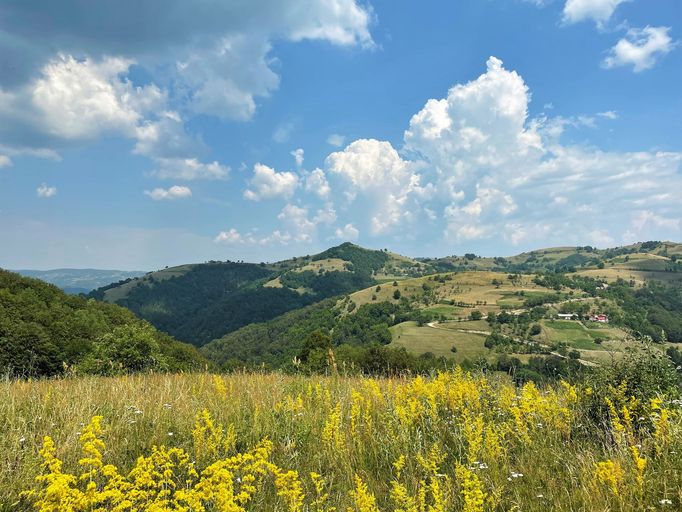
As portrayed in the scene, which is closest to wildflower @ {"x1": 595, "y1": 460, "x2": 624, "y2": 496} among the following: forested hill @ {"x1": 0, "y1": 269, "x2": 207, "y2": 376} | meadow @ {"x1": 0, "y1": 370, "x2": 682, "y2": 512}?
meadow @ {"x1": 0, "y1": 370, "x2": 682, "y2": 512}

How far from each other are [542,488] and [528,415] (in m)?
1.75

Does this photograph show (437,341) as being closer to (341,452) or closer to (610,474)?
(341,452)

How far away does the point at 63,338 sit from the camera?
1537 inches

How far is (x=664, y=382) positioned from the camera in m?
6.53

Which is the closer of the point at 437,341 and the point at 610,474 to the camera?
the point at 610,474

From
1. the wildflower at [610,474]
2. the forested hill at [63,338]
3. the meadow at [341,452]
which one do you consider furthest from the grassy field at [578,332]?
the wildflower at [610,474]

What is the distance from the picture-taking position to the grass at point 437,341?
132m

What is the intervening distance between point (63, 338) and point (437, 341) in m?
126

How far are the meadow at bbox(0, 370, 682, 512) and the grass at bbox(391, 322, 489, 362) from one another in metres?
124

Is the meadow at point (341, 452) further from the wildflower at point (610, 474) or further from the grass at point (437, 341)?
the grass at point (437, 341)

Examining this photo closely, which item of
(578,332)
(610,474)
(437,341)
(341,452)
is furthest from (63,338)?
(578,332)

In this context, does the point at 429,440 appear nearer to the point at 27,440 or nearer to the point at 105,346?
the point at 27,440

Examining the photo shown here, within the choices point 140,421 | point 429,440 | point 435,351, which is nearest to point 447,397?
point 429,440

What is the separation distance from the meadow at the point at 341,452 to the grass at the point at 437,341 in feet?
406
